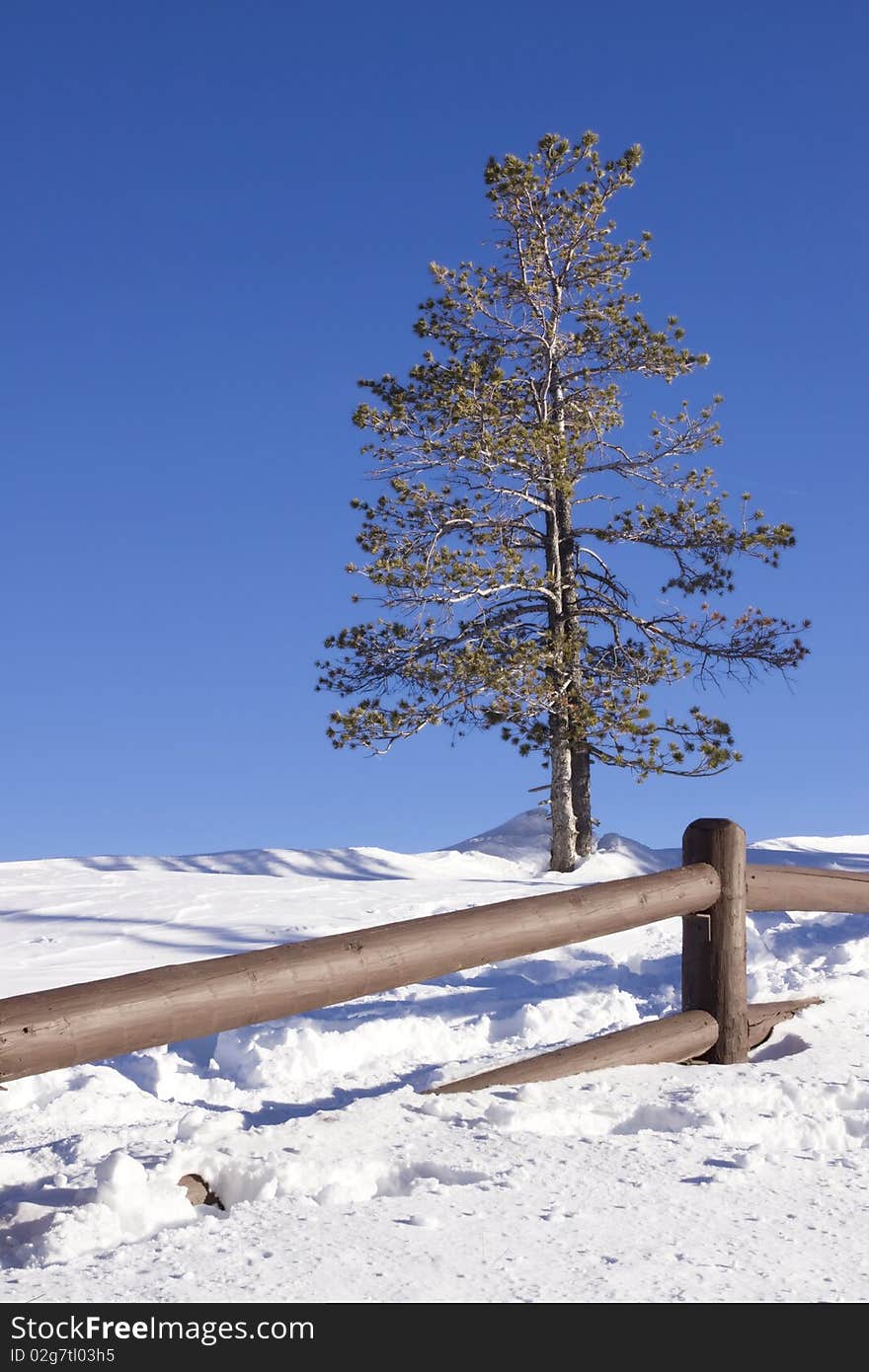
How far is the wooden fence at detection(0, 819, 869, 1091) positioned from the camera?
12.6 feet

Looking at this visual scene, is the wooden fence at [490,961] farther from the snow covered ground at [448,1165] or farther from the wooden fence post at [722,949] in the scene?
the snow covered ground at [448,1165]

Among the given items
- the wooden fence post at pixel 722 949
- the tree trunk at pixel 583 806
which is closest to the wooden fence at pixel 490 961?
the wooden fence post at pixel 722 949

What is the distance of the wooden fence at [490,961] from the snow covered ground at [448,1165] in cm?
29

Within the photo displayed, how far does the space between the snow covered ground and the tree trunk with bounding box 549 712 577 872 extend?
30.8 ft

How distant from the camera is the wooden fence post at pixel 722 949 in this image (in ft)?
19.4

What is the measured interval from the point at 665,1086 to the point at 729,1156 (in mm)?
832

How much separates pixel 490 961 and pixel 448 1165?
1.19 metres

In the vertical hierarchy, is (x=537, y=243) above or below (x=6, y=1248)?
above

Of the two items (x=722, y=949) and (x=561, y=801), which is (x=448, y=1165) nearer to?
(x=722, y=949)

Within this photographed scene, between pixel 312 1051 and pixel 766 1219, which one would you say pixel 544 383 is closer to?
pixel 312 1051

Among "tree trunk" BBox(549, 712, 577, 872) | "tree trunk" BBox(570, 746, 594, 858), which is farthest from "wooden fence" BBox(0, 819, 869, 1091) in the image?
"tree trunk" BBox(570, 746, 594, 858)

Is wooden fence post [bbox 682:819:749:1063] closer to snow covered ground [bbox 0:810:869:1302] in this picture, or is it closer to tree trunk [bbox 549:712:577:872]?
snow covered ground [bbox 0:810:869:1302]

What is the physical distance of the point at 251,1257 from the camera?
131 inches
